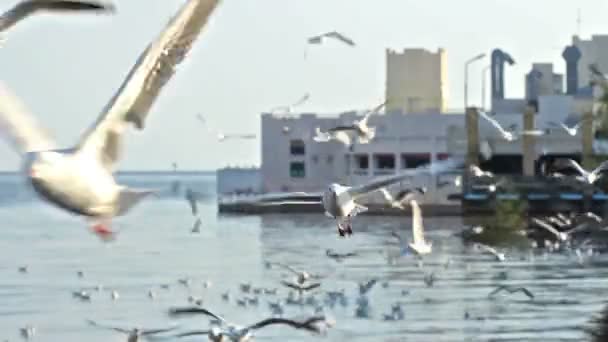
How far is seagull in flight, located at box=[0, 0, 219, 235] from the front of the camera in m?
14.4

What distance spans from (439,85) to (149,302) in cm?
6542

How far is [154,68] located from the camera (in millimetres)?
14617

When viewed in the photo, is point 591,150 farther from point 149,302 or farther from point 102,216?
point 102,216

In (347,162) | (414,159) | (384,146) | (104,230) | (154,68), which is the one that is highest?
(154,68)

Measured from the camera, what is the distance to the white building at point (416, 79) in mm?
104938

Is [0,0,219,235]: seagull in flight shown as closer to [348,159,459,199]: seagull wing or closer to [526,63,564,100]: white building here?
[348,159,459,199]: seagull wing

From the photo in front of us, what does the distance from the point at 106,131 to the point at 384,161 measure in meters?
82.0

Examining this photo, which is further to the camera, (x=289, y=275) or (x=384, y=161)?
(x=384, y=161)

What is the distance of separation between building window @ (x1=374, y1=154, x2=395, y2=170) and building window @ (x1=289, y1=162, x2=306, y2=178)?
370cm

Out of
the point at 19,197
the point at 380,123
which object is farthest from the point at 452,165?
the point at 19,197

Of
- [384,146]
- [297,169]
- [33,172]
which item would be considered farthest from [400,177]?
[297,169]

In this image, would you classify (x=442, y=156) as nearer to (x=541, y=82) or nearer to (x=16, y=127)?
(x=541, y=82)

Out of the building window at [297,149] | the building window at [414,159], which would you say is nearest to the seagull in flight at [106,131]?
the building window at [414,159]

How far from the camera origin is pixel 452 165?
68.5ft
